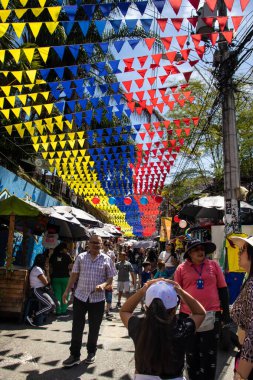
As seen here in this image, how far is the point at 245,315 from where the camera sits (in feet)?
8.98

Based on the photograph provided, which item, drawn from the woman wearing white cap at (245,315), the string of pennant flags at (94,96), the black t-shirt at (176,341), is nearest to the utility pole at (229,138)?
the string of pennant flags at (94,96)

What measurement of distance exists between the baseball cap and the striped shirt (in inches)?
121

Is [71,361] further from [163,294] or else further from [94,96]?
[94,96]

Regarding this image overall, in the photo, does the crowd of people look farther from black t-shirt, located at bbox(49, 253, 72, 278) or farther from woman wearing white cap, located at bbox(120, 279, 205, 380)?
black t-shirt, located at bbox(49, 253, 72, 278)

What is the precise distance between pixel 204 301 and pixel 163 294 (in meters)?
1.93

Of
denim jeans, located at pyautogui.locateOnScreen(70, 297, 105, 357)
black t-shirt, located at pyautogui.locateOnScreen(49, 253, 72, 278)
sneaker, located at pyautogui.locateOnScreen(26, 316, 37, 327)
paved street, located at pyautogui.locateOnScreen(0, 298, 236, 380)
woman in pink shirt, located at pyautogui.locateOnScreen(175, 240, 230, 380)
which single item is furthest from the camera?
black t-shirt, located at pyautogui.locateOnScreen(49, 253, 72, 278)

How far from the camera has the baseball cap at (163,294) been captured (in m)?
2.49

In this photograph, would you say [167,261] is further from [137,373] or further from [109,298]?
[137,373]

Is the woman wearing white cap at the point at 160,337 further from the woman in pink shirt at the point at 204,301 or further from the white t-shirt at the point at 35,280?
the white t-shirt at the point at 35,280

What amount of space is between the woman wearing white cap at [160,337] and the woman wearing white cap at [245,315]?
36cm

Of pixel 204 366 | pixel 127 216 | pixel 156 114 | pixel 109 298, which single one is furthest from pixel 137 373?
pixel 127 216

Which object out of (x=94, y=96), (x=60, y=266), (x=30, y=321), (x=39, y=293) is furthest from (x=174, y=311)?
(x=94, y=96)

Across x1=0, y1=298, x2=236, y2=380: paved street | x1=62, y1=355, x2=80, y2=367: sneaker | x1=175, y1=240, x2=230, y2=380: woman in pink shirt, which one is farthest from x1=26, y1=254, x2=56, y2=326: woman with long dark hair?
x1=175, y1=240, x2=230, y2=380: woman in pink shirt

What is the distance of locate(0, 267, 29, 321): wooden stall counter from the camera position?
8.24 meters
